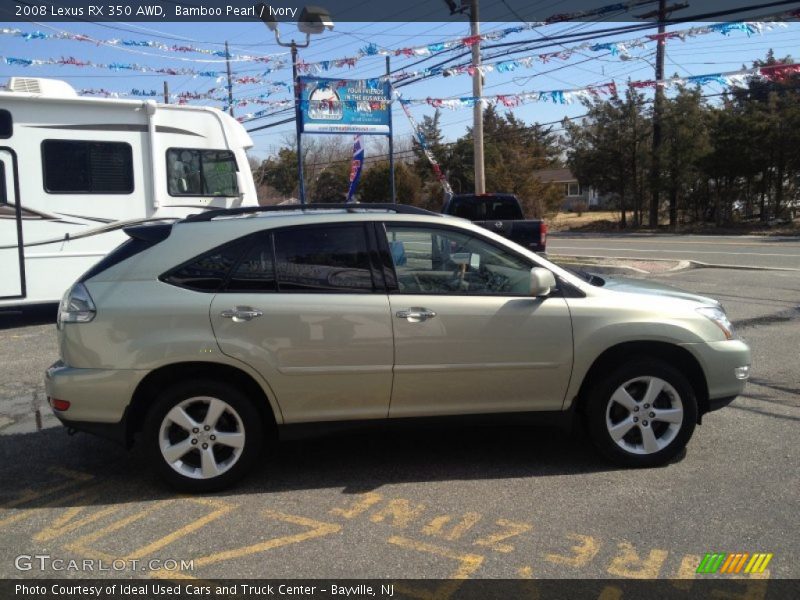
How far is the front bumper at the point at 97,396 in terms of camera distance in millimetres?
4141

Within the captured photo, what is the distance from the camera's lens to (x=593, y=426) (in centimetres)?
452

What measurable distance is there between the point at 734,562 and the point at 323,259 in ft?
9.16

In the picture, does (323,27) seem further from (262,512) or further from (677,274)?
(262,512)

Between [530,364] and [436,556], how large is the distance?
141 centimetres

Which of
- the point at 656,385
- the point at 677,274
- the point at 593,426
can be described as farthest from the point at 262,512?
the point at 677,274

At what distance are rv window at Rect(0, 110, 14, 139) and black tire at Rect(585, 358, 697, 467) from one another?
8942mm

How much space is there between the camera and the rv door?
9.75m

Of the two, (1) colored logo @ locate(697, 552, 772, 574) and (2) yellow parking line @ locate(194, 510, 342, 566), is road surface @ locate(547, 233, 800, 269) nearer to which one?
(1) colored logo @ locate(697, 552, 772, 574)

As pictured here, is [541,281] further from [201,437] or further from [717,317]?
[201,437]

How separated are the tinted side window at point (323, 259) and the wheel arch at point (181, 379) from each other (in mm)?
611

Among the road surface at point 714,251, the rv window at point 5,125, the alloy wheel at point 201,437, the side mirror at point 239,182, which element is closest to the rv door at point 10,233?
the rv window at point 5,125

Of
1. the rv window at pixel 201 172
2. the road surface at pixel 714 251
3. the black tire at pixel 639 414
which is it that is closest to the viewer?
the black tire at pixel 639 414

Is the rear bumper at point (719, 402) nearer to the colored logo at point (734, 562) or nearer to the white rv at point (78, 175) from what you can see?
the colored logo at point (734, 562)

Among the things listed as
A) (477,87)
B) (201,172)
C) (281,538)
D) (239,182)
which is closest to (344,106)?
(477,87)
